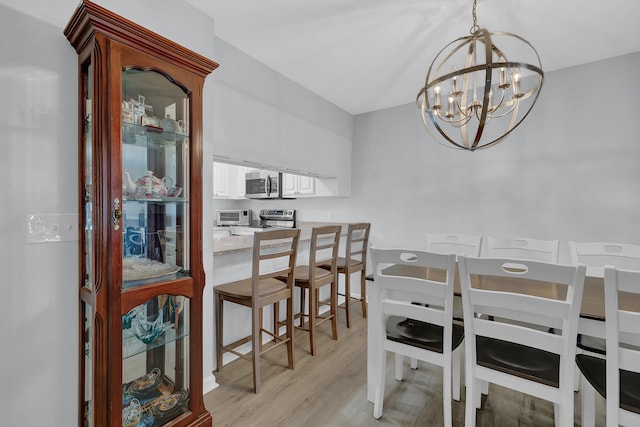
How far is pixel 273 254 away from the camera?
198cm

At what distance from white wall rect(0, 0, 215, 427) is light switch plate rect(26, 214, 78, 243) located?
24mm

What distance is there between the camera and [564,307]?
1210 mm

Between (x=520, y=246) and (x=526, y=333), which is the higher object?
(x=520, y=246)

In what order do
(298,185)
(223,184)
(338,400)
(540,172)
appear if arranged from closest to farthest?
(338,400)
(540,172)
(298,185)
(223,184)

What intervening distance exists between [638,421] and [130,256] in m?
2.20

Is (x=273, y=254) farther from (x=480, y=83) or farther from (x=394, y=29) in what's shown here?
(x=480, y=83)

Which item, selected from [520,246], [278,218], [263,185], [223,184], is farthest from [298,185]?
[520,246]

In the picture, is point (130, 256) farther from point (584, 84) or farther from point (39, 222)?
point (584, 84)

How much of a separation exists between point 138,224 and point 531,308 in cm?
180

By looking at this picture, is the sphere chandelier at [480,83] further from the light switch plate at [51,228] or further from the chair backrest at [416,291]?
the light switch plate at [51,228]

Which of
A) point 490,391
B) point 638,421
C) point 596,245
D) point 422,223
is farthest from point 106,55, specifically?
point 422,223

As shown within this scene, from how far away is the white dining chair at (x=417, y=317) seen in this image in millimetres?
1487

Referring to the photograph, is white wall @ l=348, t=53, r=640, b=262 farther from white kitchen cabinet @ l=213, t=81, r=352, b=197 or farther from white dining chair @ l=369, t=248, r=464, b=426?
white dining chair @ l=369, t=248, r=464, b=426

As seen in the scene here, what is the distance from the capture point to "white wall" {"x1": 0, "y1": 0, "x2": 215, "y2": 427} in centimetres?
125
